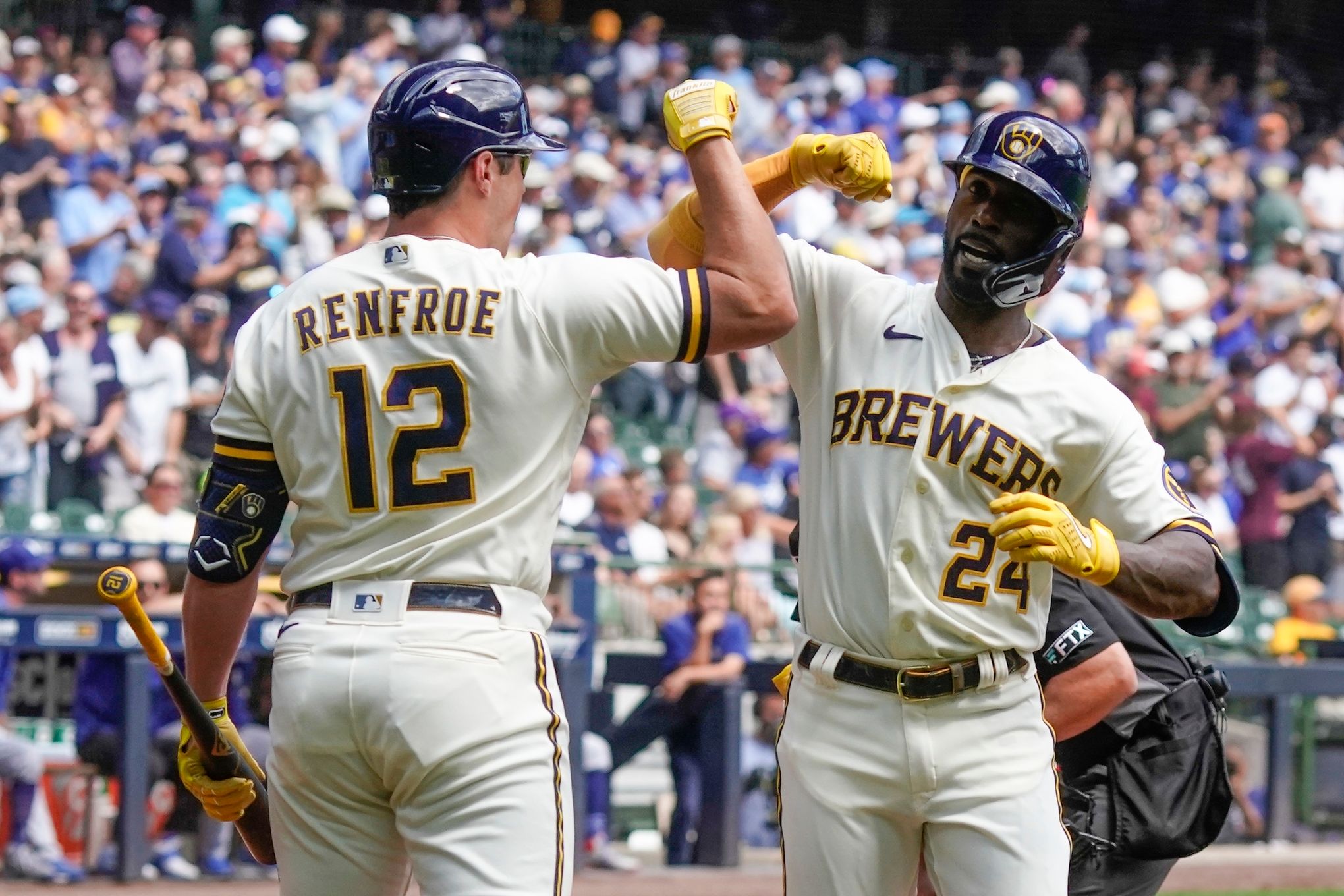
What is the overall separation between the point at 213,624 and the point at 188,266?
7.26 metres

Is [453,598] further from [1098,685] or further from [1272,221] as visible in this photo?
[1272,221]

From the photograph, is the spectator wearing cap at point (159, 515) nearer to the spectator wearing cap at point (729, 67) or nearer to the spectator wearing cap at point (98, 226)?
the spectator wearing cap at point (98, 226)

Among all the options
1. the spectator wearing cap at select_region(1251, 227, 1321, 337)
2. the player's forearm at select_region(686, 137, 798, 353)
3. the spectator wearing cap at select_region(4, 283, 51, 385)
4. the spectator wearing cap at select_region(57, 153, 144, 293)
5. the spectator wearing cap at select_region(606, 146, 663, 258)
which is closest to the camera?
the player's forearm at select_region(686, 137, 798, 353)

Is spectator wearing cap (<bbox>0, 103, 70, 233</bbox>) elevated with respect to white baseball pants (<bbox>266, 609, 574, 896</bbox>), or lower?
elevated

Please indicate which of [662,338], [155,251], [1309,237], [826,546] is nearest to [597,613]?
[155,251]

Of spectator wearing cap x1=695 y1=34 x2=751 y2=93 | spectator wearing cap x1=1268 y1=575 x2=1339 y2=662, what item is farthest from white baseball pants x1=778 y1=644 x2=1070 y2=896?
spectator wearing cap x1=695 y1=34 x2=751 y2=93

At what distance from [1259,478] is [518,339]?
10242 mm

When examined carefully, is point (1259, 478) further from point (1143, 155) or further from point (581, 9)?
point (581, 9)

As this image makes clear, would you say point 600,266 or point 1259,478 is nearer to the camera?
point 600,266

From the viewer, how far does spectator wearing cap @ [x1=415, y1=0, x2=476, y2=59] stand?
46.2 ft

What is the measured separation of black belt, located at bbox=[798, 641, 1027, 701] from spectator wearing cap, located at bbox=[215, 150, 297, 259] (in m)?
7.71

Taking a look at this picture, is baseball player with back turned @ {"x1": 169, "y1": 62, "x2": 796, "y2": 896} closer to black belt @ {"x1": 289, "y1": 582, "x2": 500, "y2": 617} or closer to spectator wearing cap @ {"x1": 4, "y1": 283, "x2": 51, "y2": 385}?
black belt @ {"x1": 289, "y1": 582, "x2": 500, "y2": 617}

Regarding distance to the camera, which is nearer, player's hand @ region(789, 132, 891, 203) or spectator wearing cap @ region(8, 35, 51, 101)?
player's hand @ region(789, 132, 891, 203)

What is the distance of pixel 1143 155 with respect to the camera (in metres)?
16.4
